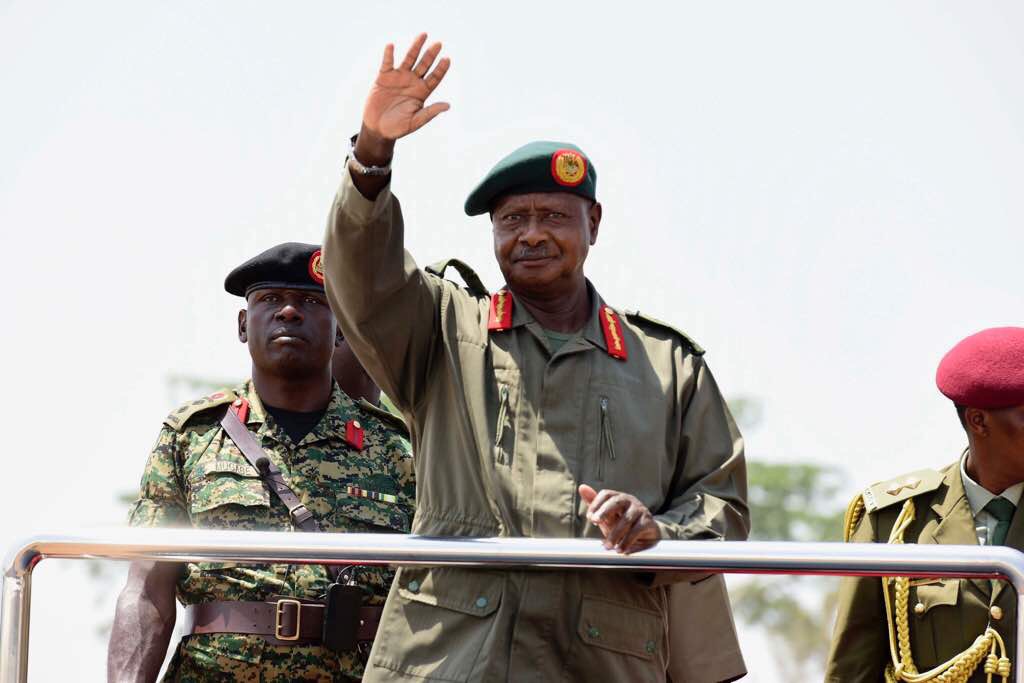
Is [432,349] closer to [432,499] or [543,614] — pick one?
[432,499]

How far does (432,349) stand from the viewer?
4293 millimetres

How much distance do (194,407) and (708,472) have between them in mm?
1963

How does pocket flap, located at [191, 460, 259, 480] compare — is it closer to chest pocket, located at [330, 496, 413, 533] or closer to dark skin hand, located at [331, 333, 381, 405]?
chest pocket, located at [330, 496, 413, 533]

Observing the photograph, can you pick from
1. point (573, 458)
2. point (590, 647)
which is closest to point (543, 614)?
point (590, 647)

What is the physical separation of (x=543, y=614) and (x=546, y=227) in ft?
3.42

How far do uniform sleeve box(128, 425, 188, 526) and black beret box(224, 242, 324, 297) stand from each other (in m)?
0.65

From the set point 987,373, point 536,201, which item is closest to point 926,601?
point 987,373

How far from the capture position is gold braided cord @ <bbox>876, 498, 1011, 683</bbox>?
4590 millimetres

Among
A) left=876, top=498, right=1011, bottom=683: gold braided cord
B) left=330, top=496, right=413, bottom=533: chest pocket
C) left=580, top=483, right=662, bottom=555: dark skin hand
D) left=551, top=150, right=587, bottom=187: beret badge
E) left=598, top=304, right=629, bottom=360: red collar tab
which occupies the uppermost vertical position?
left=551, top=150, right=587, bottom=187: beret badge

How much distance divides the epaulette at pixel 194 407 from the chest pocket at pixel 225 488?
0.18 meters

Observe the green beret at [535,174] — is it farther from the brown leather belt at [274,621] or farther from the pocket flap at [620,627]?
the brown leather belt at [274,621]

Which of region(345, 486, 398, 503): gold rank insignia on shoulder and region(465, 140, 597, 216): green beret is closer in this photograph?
region(465, 140, 597, 216): green beret

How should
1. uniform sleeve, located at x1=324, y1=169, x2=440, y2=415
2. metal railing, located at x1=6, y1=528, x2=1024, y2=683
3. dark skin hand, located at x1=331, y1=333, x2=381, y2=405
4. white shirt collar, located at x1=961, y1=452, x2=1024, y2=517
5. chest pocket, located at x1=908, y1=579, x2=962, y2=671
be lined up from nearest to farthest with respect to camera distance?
metal railing, located at x1=6, y1=528, x2=1024, y2=683 < uniform sleeve, located at x1=324, y1=169, x2=440, y2=415 < chest pocket, located at x1=908, y1=579, x2=962, y2=671 < white shirt collar, located at x1=961, y1=452, x2=1024, y2=517 < dark skin hand, located at x1=331, y1=333, x2=381, y2=405

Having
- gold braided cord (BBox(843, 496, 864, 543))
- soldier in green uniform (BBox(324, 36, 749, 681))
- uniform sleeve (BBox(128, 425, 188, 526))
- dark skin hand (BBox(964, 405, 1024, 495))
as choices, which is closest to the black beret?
uniform sleeve (BBox(128, 425, 188, 526))
